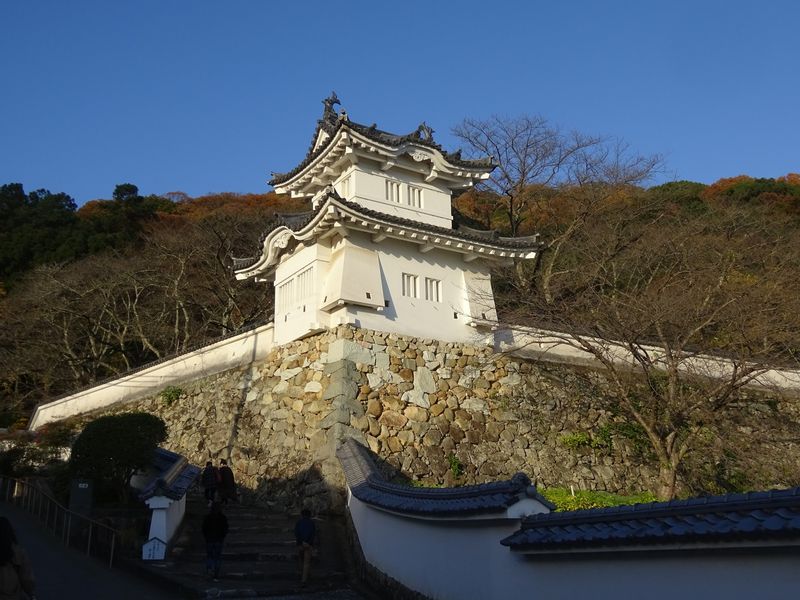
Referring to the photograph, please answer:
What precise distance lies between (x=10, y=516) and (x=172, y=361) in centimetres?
699

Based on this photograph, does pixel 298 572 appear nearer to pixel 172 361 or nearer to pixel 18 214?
pixel 172 361

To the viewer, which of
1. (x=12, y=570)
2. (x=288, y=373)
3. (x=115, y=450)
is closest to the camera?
(x=12, y=570)

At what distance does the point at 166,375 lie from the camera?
69.5 ft

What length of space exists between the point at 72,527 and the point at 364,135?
10.5 metres

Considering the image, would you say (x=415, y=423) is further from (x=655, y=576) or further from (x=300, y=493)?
→ (x=655, y=576)

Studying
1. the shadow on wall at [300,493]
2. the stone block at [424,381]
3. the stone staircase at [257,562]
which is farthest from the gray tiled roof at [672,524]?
the stone block at [424,381]

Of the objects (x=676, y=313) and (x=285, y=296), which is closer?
(x=676, y=313)

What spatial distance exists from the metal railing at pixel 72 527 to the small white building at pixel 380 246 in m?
6.40

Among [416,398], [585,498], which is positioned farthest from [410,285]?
[585,498]

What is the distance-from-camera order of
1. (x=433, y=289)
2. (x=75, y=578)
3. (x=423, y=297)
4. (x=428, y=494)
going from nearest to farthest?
(x=428, y=494) < (x=75, y=578) < (x=423, y=297) < (x=433, y=289)

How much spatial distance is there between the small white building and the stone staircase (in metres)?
4.82

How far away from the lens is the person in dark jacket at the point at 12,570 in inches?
244

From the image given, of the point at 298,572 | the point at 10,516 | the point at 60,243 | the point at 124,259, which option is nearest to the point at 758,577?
the point at 298,572

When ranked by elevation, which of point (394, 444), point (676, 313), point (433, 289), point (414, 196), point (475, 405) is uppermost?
point (414, 196)
